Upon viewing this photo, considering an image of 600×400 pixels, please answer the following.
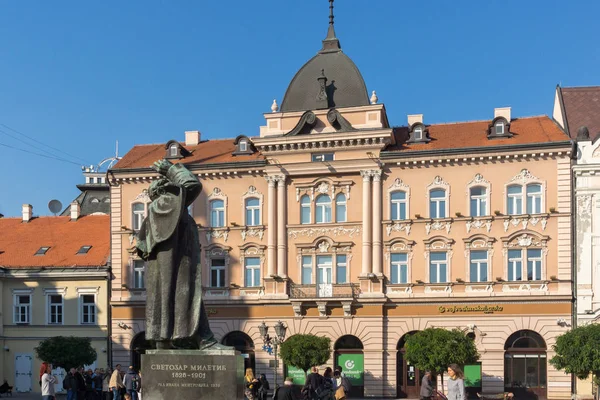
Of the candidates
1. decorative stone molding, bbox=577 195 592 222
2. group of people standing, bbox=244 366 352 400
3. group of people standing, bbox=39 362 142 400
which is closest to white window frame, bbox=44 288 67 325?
group of people standing, bbox=39 362 142 400

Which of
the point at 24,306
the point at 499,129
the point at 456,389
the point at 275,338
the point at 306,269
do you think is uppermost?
the point at 499,129

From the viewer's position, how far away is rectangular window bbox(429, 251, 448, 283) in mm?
40719

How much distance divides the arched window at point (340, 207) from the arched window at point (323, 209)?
1.14 ft

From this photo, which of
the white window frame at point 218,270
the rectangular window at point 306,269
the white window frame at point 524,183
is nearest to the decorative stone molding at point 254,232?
the white window frame at point 218,270

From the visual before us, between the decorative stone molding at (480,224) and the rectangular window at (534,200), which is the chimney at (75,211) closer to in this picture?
the decorative stone molding at (480,224)

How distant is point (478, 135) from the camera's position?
4216 centimetres

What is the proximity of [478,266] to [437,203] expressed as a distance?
10.9ft

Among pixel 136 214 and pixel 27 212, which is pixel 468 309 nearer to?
pixel 136 214

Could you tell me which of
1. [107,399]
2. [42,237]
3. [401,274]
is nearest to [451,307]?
[401,274]

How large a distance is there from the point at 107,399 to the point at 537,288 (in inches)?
739

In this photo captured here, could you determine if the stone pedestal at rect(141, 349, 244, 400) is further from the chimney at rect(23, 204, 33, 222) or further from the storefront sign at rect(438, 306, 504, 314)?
the chimney at rect(23, 204, 33, 222)

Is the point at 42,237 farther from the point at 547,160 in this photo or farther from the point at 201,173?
the point at 547,160

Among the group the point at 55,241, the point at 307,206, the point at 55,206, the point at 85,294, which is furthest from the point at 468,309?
the point at 55,206

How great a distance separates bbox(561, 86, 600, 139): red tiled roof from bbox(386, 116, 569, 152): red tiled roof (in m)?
0.98
